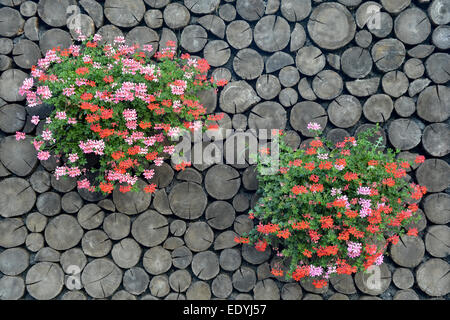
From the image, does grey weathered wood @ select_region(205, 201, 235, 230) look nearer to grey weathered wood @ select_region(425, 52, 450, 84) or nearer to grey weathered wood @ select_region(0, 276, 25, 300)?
grey weathered wood @ select_region(0, 276, 25, 300)

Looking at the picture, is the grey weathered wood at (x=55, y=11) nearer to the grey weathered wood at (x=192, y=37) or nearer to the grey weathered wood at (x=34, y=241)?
the grey weathered wood at (x=192, y=37)

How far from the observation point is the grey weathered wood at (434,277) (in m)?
2.85

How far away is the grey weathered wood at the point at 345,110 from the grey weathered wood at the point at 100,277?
6.09ft

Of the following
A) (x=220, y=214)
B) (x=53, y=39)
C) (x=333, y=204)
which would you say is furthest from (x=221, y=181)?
(x=53, y=39)

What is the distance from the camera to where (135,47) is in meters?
2.69

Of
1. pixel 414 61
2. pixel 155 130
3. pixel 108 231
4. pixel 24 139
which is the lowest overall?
pixel 108 231

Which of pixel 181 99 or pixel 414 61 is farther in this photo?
pixel 414 61

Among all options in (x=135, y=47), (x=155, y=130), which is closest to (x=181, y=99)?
(x=155, y=130)

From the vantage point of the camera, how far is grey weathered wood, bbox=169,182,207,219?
280cm

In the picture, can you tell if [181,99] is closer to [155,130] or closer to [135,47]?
[155,130]

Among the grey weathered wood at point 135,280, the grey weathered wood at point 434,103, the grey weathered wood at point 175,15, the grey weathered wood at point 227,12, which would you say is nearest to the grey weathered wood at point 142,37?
the grey weathered wood at point 175,15

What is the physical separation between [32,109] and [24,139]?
21 cm

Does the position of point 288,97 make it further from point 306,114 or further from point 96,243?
point 96,243

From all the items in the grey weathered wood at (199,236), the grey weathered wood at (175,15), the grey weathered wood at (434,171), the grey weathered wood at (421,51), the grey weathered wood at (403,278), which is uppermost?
the grey weathered wood at (421,51)
